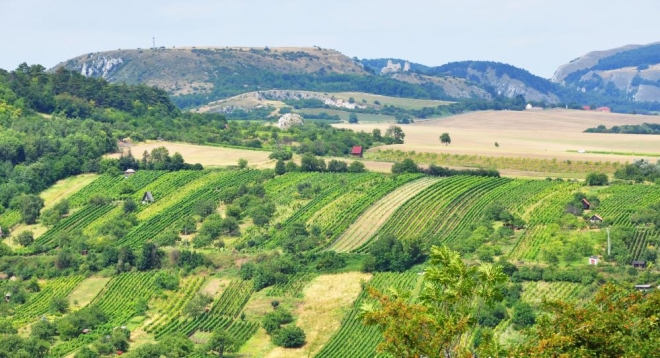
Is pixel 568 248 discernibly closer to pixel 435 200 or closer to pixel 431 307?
pixel 435 200

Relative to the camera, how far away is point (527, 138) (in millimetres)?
152000

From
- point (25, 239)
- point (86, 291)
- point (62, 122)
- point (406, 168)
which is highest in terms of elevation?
point (62, 122)

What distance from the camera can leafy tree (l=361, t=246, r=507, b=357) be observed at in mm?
31453

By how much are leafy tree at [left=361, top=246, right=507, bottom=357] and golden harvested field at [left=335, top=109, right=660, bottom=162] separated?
82839 millimetres

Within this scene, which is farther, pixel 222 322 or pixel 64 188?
pixel 64 188

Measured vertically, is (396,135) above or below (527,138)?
above

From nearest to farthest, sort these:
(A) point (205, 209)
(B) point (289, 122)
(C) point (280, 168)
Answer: (A) point (205, 209) < (C) point (280, 168) < (B) point (289, 122)

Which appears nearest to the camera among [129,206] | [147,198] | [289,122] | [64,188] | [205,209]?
[205,209]

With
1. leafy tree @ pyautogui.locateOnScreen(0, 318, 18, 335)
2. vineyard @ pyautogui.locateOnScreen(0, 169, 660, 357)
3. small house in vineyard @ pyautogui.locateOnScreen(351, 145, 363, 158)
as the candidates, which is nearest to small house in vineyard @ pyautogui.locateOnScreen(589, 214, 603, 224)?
vineyard @ pyautogui.locateOnScreen(0, 169, 660, 357)

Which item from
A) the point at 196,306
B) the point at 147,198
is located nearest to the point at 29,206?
the point at 147,198

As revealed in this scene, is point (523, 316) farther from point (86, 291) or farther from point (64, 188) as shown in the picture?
point (64, 188)

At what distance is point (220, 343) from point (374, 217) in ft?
89.8

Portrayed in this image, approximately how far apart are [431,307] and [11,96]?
110407 mm

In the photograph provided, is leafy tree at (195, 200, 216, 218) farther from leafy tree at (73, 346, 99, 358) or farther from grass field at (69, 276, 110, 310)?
leafy tree at (73, 346, 99, 358)
